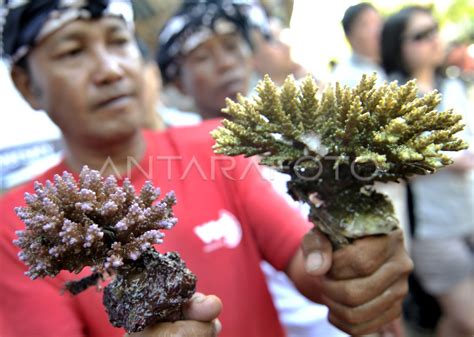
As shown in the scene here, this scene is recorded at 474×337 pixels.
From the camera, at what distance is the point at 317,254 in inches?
37.6

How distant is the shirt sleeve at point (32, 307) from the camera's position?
1.12 m

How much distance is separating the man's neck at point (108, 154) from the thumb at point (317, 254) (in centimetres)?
57

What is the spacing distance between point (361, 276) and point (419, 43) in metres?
2.23

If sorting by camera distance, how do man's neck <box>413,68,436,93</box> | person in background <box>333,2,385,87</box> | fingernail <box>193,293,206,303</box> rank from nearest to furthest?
fingernail <box>193,293,206,303</box>
man's neck <box>413,68,436,93</box>
person in background <box>333,2,385,87</box>

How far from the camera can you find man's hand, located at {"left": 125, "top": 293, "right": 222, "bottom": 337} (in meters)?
0.82

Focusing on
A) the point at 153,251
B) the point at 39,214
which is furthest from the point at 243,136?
the point at 39,214

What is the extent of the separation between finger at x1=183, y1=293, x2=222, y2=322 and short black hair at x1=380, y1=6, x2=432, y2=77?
93.3 inches

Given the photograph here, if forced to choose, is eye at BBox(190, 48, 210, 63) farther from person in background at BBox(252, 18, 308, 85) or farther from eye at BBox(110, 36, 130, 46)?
eye at BBox(110, 36, 130, 46)

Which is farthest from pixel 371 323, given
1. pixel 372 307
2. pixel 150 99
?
pixel 150 99

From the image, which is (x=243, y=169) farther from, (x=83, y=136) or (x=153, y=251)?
(x=153, y=251)

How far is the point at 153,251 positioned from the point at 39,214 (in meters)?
0.20

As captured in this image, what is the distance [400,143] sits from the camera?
31.9 inches

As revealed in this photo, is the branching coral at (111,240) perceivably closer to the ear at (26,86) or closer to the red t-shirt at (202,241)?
the red t-shirt at (202,241)

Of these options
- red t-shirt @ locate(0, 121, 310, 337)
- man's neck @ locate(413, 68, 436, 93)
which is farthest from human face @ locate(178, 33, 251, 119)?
man's neck @ locate(413, 68, 436, 93)
